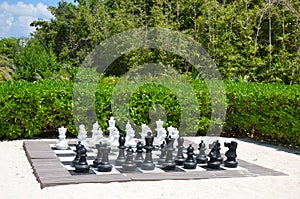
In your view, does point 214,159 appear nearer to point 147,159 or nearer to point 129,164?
point 147,159

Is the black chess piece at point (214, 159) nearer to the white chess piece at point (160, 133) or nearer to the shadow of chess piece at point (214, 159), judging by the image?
A: the shadow of chess piece at point (214, 159)

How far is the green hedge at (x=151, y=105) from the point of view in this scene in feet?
25.5

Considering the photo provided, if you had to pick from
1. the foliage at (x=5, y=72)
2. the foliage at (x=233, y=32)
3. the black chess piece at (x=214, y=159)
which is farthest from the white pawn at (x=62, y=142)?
the foliage at (x=5, y=72)

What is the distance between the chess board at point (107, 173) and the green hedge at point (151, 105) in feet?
5.38

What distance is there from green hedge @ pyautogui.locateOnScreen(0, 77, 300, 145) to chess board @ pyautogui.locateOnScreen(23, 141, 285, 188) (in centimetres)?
164

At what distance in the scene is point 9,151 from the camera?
6867 millimetres

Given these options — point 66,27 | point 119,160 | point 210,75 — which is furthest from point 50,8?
point 119,160

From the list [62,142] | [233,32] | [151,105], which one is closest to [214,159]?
[62,142]

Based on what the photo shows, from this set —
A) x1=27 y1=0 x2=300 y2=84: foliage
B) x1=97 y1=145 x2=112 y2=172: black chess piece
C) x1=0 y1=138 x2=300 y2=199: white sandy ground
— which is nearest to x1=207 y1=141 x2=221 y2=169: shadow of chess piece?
x1=0 y1=138 x2=300 y2=199: white sandy ground

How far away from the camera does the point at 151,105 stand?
336 inches

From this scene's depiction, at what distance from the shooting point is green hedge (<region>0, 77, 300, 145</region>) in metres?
7.77

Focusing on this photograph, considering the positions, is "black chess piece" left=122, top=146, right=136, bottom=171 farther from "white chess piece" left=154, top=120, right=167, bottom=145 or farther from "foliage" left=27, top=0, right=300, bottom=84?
"foliage" left=27, top=0, right=300, bottom=84

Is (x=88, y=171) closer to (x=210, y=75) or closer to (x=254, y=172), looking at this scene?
(x=254, y=172)

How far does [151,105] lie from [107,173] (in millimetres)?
3501
